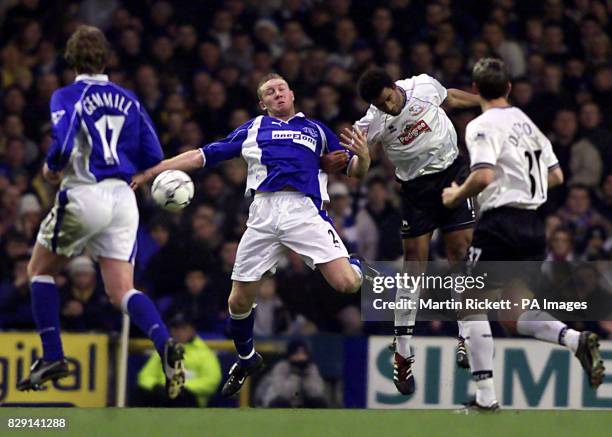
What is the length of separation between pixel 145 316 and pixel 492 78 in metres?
2.58

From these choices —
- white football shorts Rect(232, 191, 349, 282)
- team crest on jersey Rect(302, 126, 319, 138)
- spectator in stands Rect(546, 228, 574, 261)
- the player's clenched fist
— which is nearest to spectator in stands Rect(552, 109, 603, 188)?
spectator in stands Rect(546, 228, 574, 261)

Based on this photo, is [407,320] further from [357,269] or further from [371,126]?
[371,126]

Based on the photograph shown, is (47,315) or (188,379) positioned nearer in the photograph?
(47,315)

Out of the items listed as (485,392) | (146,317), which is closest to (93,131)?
(146,317)

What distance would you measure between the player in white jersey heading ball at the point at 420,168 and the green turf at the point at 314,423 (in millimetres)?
1030

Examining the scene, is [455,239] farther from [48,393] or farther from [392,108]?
[48,393]

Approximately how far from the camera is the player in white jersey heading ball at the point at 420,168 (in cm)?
927

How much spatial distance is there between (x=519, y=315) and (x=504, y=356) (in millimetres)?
2955

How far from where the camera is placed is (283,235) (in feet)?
30.0

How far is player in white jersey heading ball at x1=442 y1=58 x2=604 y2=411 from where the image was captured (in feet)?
26.8

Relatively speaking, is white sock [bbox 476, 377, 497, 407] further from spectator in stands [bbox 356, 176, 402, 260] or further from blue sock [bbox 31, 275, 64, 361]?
spectator in stands [bbox 356, 176, 402, 260]

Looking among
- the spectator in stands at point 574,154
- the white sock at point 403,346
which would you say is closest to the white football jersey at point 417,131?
the white sock at point 403,346

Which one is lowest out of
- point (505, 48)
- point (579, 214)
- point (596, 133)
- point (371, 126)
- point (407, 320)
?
point (407, 320)

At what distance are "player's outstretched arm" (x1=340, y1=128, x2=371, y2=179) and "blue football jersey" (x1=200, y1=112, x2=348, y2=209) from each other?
0.76ft
